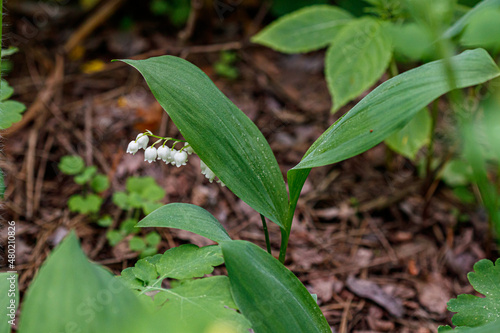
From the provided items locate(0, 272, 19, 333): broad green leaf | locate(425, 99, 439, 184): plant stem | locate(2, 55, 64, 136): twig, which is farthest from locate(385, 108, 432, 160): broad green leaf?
locate(2, 55, 64, 136): twig

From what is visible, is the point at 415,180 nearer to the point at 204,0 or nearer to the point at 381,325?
the point at 381,325

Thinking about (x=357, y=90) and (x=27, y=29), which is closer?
(x=357, y=90)

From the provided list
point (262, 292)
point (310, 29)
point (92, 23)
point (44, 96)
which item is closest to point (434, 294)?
point (262, 292)

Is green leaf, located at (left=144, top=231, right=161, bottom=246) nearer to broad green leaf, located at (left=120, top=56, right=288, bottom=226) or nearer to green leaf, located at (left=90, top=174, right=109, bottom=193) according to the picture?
green leaf, located at (left=90, top=174, right=109, bottom=193)

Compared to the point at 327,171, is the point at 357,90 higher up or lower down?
higher up

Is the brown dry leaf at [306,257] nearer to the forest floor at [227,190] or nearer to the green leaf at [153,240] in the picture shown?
the forest floor at [227,190]

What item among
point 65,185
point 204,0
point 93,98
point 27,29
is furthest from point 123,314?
point 27,29
